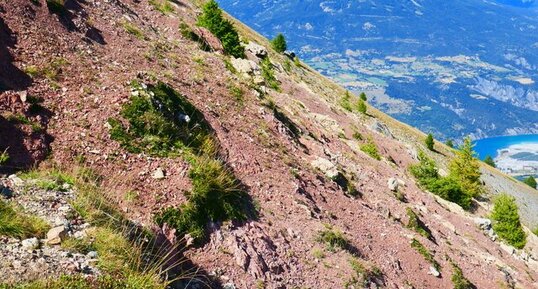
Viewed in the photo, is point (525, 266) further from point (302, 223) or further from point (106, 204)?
point (106, 204)

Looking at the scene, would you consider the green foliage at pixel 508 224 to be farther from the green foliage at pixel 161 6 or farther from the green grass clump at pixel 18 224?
the green grass clump at pixel 18 224

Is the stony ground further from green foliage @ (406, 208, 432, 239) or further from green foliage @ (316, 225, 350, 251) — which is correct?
green foliage @ (406, 208, 432, 239)

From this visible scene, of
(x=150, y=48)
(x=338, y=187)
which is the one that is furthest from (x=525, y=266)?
(x=150, y=48)

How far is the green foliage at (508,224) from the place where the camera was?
37.2 meters

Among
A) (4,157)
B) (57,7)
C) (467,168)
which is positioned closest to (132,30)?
(57,7)

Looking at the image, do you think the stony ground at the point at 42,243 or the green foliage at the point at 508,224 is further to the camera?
the green foliage at the point at 508,224

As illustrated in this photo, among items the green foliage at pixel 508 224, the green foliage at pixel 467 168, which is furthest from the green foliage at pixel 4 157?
the green foliage at pixel 467 168

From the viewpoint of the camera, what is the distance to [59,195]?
7.72 meters

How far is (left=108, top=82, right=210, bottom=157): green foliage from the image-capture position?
10.8 meters

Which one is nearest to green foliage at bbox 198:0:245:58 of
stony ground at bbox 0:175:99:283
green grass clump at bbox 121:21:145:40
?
green grass clump at bbox 121:21:145:40

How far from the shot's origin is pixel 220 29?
3112 centimetres

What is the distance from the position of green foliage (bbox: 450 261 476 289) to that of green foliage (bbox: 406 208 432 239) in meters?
2.07

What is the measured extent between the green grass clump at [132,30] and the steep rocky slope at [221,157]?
0.24 ft

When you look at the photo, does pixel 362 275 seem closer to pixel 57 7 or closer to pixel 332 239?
pixel 332 239
